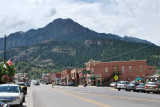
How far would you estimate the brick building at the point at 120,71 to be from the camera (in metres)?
89.6

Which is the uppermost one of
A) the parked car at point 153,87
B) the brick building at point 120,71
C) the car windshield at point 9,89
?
the brick building at point 120,71

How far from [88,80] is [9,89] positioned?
79.0 meters

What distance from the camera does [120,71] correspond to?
9006 centimetres

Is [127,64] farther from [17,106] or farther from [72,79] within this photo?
[17,106]

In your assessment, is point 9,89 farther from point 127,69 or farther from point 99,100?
point 127,69

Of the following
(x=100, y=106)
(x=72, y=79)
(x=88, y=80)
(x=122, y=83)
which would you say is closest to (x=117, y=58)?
(x=72, y=79)

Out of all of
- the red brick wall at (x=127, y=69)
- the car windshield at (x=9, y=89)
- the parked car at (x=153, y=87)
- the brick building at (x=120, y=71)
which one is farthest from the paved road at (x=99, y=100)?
the red brick wall at (x=127, y=69)

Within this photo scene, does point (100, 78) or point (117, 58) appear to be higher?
point (117, 58)

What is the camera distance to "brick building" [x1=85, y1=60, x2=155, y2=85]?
89.6 m

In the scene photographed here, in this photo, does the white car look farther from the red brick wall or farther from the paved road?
the red brick wall

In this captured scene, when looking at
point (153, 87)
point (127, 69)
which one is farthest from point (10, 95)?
point (127, 69)

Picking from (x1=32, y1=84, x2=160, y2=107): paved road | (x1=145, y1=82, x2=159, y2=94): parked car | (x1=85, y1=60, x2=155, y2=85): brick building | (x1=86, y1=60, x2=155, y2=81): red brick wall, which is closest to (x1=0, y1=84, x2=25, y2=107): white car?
(x1=32, y1=84, x2=160, y2=107): paved road

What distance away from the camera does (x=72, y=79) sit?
12912cm

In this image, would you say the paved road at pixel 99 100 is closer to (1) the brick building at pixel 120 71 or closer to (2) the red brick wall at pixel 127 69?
(1) the brick building at pixel 120 71
